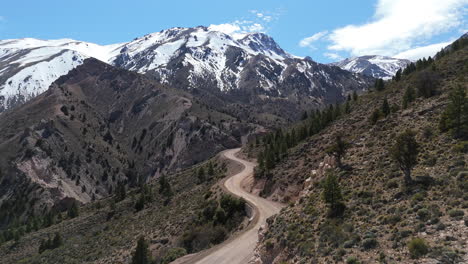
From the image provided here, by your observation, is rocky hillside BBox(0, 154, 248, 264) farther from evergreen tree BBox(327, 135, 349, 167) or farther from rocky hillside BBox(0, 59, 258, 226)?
rocky hillside BBox(0, 59, 258, 226)

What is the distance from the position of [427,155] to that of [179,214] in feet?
123

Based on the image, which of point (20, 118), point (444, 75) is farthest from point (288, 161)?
point (20, 118)

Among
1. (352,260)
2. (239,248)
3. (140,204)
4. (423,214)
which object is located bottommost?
(239,248)

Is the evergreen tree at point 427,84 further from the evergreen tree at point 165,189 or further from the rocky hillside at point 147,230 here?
the evergreen tree at point 165,189

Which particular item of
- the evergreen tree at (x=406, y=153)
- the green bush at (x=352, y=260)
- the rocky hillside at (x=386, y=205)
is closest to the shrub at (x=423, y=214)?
the rocky hillside at (x=386, y=205)

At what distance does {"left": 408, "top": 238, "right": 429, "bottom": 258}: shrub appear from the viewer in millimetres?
15594

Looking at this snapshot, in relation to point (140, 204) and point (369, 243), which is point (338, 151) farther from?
point (140, 204)

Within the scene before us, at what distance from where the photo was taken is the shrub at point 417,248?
15594 mm

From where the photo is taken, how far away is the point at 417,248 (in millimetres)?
15773

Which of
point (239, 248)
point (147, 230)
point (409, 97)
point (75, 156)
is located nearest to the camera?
point (239, 248)

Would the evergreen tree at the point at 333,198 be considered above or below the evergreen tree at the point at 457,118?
below

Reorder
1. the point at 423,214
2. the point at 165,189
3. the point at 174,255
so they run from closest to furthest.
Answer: the point at 423,214, the point at 174,255, the point at 165,189

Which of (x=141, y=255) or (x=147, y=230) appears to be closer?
(x=141, y=255)

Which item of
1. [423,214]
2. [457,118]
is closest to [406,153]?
[423,214]
